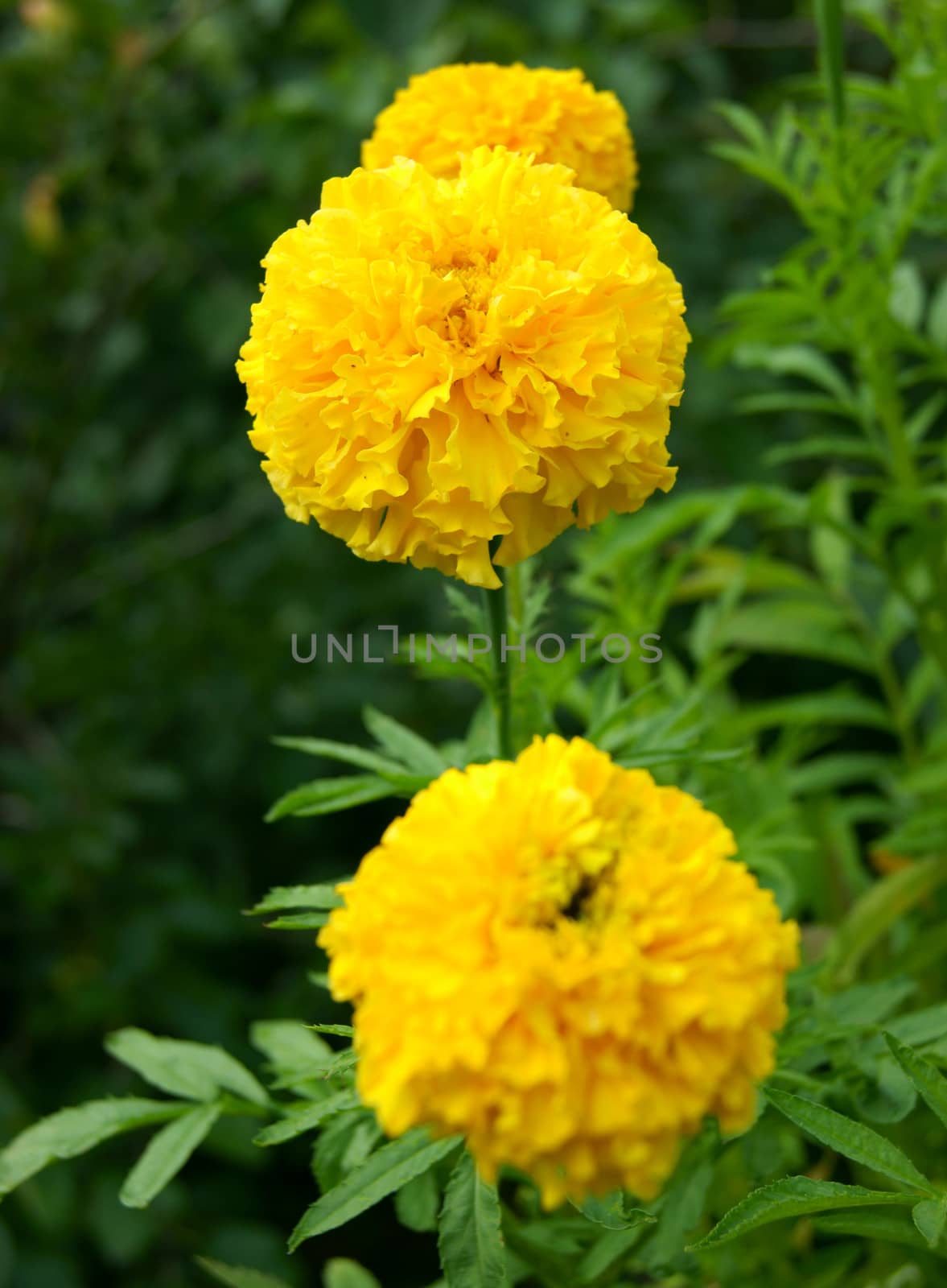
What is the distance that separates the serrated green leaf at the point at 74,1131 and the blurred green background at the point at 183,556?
0.75 metres

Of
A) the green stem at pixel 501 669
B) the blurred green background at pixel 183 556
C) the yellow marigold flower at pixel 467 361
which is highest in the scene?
the yellow marigold flower at pixel 467 361

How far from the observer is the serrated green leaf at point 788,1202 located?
63 centimetres

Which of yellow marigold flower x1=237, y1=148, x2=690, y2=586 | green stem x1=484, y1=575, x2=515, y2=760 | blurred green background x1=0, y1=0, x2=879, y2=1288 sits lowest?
blurred green background x1=0, y1=0, x2=879, y2=1288

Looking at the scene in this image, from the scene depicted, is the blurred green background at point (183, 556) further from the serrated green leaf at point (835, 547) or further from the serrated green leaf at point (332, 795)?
the serrated green leaf at point (332, 795)

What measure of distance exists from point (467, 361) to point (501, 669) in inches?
7.2

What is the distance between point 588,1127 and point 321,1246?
1575 mm

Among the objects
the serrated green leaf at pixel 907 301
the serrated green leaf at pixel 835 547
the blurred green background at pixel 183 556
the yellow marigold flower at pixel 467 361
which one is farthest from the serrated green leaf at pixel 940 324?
the yellow marigold flower at pixel 467 361

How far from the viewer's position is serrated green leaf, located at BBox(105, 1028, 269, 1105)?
876 mm

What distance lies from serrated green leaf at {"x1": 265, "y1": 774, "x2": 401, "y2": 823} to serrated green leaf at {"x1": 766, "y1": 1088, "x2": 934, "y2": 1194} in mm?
281

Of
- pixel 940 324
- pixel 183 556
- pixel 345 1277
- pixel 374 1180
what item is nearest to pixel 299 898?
pixel 374 1180

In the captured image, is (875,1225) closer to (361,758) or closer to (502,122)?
(361,758)

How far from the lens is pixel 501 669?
765 mm

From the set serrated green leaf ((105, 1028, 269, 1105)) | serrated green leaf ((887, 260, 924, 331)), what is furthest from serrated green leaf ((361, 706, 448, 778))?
serrated green leaf ((887, 260, 924, 331))

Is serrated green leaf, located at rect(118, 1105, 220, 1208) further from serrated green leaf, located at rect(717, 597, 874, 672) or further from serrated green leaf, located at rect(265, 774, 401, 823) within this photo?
serrated green leaf, located at rect(717, 597, 874, 672)
